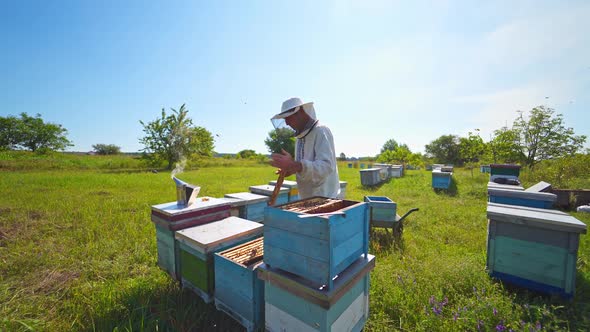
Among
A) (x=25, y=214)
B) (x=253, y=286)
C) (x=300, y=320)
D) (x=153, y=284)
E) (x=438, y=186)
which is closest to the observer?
(x=300, y=320)

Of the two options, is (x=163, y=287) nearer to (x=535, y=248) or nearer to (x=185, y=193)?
(x=185, y=193)

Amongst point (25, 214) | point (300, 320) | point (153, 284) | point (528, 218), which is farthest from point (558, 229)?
point (25, 214)

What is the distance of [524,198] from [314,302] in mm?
4371

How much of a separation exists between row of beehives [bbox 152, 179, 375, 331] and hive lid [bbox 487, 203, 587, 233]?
1.86 meters

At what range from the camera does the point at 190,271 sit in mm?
2418

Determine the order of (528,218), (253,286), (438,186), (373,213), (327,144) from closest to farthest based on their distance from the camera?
(253,286), (327,144), (528,218), (373,213), (438,186)

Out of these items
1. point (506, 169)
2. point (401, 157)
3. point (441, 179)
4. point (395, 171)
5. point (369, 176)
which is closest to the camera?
point (506, 169)

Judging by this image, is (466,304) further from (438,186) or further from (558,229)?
(438,186)

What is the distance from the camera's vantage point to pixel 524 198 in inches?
149

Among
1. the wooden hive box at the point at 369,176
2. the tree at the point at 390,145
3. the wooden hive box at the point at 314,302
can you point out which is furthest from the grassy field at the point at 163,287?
the tree at the point at 390,145

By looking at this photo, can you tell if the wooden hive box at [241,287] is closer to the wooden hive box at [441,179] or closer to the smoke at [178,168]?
the smoke at [178,168]

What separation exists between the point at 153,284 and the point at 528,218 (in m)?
4.39

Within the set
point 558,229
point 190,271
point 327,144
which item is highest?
point 327,144

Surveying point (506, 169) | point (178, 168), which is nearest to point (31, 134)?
point (178, 168)
